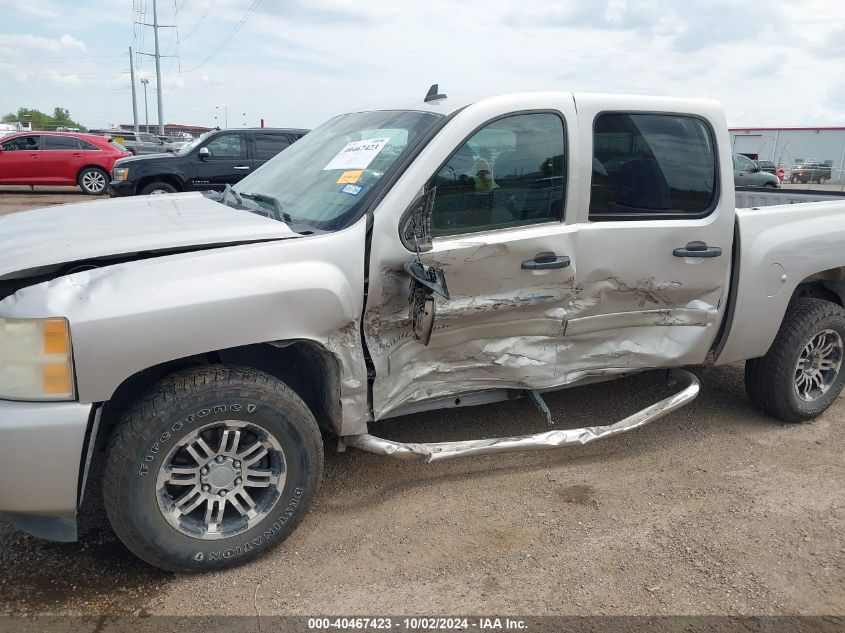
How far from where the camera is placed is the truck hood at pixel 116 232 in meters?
2.53

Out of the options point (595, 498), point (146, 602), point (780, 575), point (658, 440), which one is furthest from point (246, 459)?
point (658, 440)

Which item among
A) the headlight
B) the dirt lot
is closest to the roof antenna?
the dirt lot

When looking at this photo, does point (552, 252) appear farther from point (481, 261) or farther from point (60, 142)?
point (60, 142)

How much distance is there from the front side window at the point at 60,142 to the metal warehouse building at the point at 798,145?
32.6m

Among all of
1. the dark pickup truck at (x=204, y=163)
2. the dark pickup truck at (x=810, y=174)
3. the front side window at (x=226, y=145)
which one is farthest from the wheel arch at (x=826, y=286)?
the dark pickup truck at (x=810, y=174)

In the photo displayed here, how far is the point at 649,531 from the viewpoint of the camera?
3.14 m

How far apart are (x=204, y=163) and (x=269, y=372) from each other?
10391 millimetres

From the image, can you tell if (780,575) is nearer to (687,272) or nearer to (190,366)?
(687,272)

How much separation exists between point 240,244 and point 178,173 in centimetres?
1052

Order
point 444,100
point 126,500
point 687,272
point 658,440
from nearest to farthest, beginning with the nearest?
Result: point 126,500 → point 444,100 → point 687,272 → point 658,440

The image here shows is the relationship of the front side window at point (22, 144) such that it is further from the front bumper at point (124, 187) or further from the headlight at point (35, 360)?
the headlight at point (35, 360)

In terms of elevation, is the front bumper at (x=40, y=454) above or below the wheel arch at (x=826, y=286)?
below

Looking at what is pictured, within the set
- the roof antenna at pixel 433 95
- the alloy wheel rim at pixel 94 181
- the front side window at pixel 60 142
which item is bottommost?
the alloy wheel rim at pixel 94 181

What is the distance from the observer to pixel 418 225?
9.64 feet
